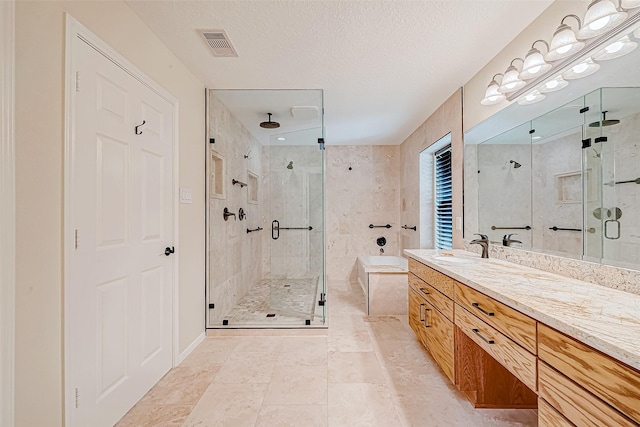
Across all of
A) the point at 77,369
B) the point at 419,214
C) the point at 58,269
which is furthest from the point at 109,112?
the point at 419,214

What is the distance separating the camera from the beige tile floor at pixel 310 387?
1616mm

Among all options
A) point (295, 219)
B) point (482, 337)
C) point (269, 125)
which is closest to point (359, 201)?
point (295, 219)

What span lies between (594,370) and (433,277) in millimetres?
1222

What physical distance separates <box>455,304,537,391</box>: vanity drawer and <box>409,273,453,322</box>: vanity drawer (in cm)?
11

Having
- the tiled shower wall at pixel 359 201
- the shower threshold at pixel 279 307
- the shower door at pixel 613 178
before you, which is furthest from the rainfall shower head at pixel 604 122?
the tiled shower wall at pixel 359 201

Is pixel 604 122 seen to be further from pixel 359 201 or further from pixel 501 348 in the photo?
pixel 359 201

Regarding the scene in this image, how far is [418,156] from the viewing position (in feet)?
13.1

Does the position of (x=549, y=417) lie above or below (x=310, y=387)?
above

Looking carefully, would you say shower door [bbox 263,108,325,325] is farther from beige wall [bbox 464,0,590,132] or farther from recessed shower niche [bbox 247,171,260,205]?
beige wall [bbox 464,0,590,132]

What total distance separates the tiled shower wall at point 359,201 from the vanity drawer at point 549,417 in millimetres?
3948

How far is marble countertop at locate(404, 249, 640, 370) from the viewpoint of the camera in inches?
31.3

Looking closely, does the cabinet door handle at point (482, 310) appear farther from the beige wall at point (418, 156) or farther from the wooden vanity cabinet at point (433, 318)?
the beige wall at point (418, 156)

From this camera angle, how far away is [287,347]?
2496 mm

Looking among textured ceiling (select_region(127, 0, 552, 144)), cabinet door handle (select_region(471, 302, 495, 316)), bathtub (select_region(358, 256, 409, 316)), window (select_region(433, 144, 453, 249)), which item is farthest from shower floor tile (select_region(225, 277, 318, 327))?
textured ceiling (select_region(127, 0, 552, 144))
